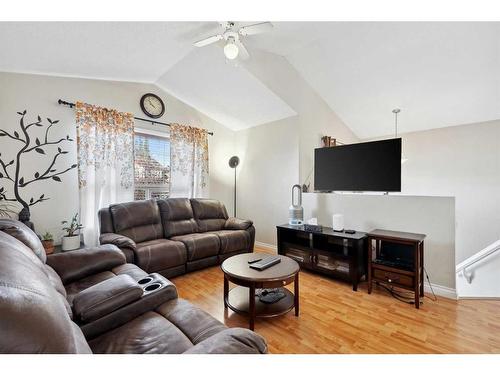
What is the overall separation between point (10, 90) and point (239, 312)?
3.46 m

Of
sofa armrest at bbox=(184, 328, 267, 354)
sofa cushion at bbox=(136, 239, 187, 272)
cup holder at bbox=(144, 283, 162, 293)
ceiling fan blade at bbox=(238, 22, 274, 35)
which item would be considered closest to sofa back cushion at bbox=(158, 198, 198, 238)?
sofa cushion at bbox=(136, 239, 187, 272)

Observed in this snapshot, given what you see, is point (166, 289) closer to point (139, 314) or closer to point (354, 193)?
point (139, 314)

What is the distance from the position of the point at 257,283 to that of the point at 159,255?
1.34m

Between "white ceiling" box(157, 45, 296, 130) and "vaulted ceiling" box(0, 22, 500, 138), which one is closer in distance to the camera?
"vaulted ceiling" box(0, 22, 500, 138)

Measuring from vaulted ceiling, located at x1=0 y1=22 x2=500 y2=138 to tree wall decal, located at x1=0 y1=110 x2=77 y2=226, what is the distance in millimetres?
677

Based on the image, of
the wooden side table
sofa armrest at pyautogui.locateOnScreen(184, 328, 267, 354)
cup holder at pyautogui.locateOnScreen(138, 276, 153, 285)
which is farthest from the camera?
the wooden side table

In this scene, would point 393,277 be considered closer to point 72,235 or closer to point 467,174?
point 467,174

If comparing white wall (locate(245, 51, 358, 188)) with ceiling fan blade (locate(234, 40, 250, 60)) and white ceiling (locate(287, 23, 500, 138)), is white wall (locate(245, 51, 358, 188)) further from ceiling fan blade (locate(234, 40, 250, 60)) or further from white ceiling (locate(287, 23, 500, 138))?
ceiling fan blade (locate(234, 40, 250, 60))

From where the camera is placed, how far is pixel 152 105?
362cm

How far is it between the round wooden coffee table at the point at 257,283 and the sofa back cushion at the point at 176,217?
1309 millimetres

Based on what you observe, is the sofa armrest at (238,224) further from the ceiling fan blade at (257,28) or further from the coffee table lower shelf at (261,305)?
the ceiling fan blade at (257,28)

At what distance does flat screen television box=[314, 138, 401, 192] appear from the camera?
2.48 m
